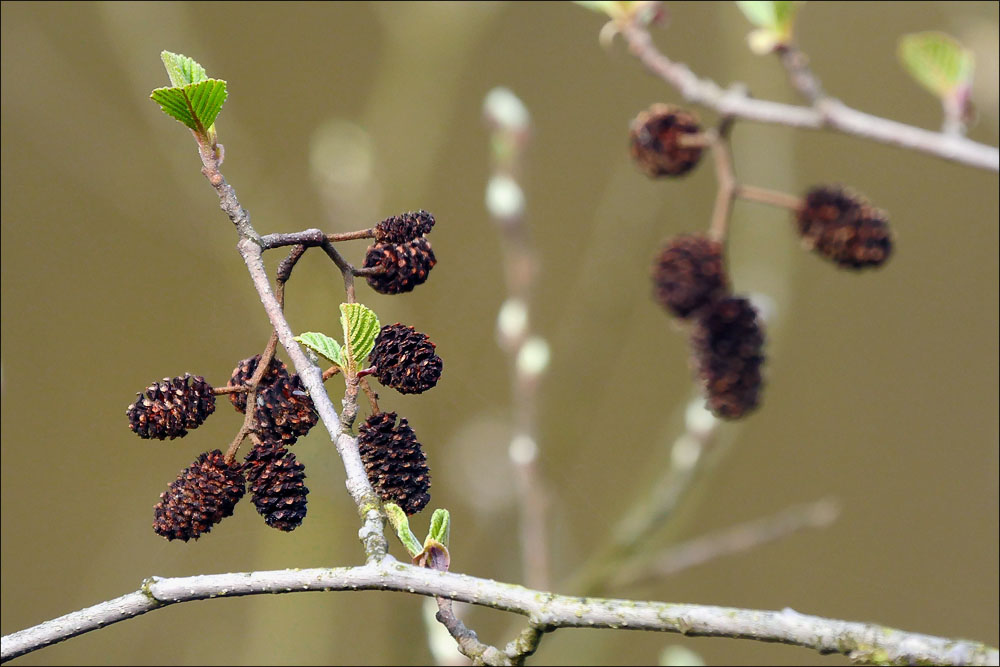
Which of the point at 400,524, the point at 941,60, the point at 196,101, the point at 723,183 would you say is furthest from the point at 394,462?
the point at 941,60

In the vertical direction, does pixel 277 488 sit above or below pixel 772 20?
below

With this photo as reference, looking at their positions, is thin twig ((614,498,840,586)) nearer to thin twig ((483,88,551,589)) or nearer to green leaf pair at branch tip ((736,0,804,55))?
thin twig ((483,88,551,589))

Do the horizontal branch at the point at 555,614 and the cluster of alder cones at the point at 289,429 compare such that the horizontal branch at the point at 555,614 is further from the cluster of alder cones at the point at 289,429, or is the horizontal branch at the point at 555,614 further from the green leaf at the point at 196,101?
the green leaf at the point at 196,101

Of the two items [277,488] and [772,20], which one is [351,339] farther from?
[772,20]

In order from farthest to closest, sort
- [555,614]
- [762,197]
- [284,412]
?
[762,197]
[284,412]
[555,614]

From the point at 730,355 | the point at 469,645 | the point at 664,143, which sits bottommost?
the point at 469,645

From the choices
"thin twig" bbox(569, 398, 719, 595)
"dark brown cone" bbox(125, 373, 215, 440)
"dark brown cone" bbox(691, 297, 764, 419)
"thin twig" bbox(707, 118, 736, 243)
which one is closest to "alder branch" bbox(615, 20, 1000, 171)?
"thin twig" bbox(707, 118, 736, 243)
